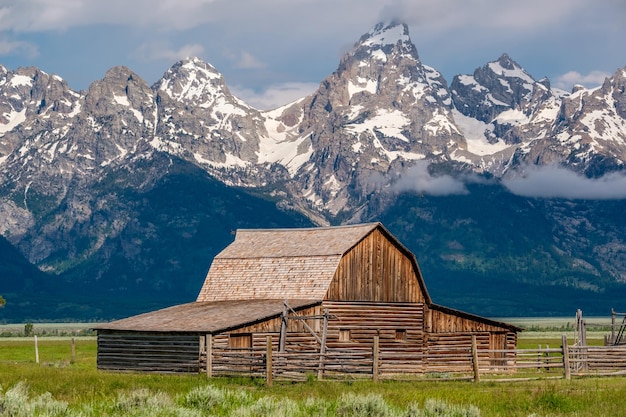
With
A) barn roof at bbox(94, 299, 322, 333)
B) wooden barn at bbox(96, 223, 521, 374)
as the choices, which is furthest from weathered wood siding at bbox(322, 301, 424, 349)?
barn roof at bbox(94, 299, 322, 333)

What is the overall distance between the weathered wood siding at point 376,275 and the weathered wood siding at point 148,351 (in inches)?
353

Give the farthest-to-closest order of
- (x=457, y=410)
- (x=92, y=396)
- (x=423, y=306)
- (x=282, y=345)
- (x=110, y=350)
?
(x=423, y=306), (x=110, y=350), (x=282, y=345), (x=92, y=396), (x=457, y=410)

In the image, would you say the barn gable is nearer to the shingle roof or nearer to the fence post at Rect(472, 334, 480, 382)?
the shingle roof

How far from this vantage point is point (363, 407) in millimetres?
29203

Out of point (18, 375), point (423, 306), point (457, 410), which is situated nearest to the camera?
point (457, 410)

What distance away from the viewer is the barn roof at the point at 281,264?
5981 cm

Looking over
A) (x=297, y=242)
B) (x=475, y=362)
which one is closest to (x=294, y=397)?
(x=475, y=362)

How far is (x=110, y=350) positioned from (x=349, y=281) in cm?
1264

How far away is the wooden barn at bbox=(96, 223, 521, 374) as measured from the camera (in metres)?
54.2

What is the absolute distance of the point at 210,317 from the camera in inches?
2179

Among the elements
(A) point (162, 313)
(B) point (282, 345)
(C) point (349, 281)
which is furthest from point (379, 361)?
(A) point (162, 313)

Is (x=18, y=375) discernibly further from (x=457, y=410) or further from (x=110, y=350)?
(x=457, y=410)

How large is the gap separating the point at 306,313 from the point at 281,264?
6.09m

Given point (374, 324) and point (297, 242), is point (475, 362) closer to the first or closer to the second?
point (374, 324)
